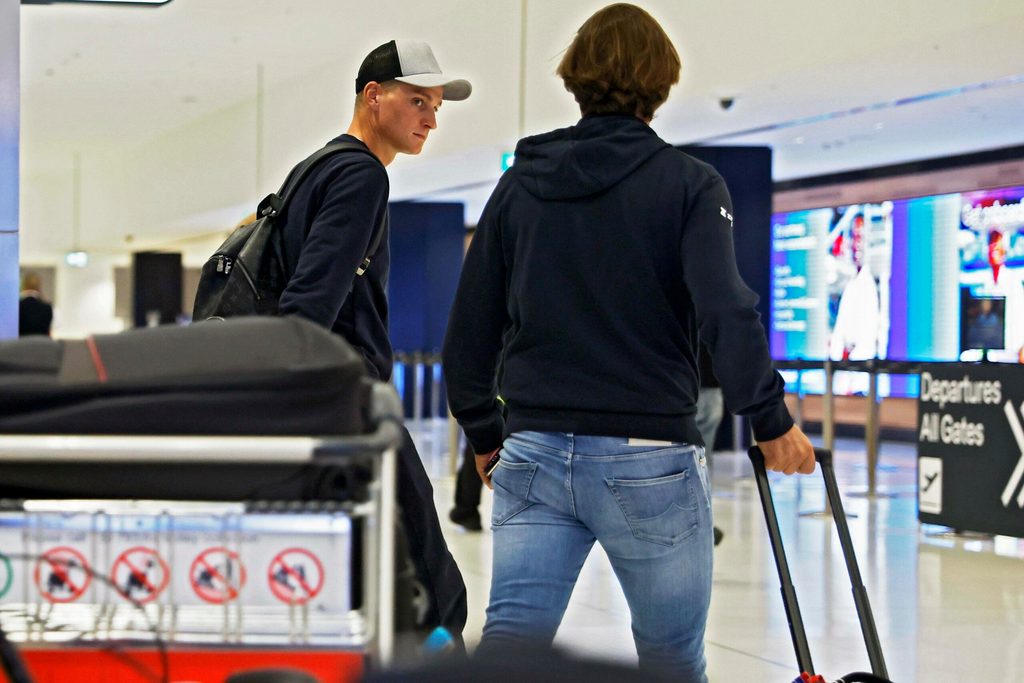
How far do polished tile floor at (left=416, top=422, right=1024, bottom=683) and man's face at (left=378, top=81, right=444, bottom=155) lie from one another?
3.42ft

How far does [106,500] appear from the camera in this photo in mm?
1402

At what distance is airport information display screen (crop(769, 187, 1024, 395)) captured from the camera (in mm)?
13945

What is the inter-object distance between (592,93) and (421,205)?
16.2 metres

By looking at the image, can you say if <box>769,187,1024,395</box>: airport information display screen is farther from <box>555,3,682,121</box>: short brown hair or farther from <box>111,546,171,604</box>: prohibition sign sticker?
<box>111,546,171,604</box>: prohibition sign sticker

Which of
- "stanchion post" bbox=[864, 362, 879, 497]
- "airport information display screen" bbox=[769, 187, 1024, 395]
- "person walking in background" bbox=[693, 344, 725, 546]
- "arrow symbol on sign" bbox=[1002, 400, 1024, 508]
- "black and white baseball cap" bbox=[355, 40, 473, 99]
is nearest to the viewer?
"black and white baseball cap" bbox=[355, 40, 473, 99]

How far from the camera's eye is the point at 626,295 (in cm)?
208

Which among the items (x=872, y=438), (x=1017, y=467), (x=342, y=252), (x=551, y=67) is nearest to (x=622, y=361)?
(x=342, y=252)

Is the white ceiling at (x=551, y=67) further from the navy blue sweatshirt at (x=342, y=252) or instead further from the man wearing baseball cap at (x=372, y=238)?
the navy blue sweatshirt at (x=342, y=252)

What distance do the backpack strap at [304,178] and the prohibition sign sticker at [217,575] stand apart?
1.21 m

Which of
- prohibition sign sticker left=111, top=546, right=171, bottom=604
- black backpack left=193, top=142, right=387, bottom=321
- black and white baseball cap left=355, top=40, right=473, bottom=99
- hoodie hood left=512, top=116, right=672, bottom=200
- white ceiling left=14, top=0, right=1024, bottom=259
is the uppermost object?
white ceiling left=14, top=0, right=1024, bottom=259

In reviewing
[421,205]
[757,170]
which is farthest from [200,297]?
[421,205]

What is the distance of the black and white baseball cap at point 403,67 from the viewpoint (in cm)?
264

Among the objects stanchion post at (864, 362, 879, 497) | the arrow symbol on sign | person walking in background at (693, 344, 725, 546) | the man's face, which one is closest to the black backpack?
the man's face

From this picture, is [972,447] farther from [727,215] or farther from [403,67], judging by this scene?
[727,215]
